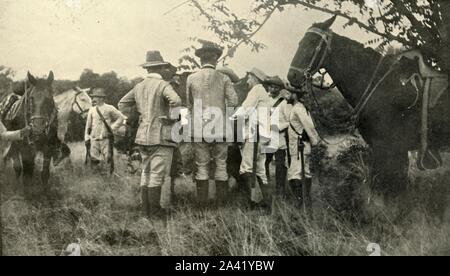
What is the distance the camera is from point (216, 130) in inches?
255

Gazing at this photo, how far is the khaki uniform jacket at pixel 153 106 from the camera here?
20.9ft

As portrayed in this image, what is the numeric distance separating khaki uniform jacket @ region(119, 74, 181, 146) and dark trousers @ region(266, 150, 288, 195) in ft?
3.79

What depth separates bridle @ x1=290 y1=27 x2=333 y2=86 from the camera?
6434mm

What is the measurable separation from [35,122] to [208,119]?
2105 millimetres

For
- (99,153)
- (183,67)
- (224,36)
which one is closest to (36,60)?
(99,153)

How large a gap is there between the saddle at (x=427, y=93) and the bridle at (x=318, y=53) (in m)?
0.94

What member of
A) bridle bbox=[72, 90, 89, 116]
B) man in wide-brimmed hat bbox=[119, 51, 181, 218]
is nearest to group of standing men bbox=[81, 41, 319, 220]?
man in wide-brimmed hat bbox=[119, 51, 181, 218]

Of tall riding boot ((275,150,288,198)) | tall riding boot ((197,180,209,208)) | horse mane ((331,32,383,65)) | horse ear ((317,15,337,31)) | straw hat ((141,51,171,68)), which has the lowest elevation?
tall riding boot ((197,180,209,208))

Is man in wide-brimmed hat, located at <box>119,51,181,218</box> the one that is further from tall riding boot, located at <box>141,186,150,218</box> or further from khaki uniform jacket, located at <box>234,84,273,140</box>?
khaki uniform jacket, located at <box>234,84,273,140</box>

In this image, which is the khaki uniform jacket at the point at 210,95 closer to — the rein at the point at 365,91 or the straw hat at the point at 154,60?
the straw hat at the point at 154,60

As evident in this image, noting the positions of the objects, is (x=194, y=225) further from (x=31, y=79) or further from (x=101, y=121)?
(x=31, y=79)

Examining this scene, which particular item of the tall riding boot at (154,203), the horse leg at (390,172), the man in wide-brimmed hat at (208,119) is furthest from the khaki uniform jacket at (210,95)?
the horse leg at (390,172)

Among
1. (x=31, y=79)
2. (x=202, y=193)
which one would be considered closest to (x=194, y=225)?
(x=202, y=193)
